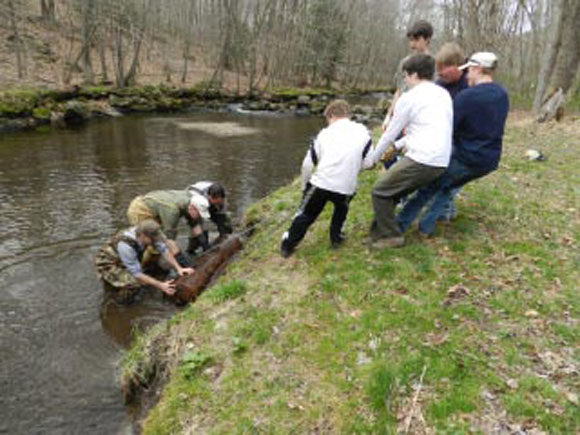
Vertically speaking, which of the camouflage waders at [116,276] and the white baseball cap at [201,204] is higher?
the white baseball cap at [201,204]

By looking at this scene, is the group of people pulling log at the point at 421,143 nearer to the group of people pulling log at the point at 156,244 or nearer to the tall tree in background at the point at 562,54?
the group of people pulling log at the point at 156,244

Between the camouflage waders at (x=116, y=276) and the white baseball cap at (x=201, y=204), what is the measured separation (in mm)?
1247

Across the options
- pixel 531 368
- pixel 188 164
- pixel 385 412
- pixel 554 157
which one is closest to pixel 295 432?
pixel 385 412

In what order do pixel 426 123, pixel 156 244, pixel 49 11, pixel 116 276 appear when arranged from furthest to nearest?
pixel 49 11, pixel 116 276, pixel 156 244, pixel 426 123

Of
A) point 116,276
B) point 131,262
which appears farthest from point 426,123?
point 116,276

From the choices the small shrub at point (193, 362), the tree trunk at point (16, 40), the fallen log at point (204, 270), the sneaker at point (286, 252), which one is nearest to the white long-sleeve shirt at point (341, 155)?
the sneaker at point (286, 252)

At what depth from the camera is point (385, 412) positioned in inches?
145

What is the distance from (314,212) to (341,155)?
894 mm

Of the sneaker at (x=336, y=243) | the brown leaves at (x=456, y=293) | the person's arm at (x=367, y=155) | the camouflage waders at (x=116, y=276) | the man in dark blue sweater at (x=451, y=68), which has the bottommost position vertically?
the camouflage waders at (x=116, y=276)

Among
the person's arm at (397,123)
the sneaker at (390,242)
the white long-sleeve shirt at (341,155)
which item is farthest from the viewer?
the sneaker at (390,242)

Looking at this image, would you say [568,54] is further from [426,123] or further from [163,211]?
[163,211]

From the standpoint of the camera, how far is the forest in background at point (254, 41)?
26000 mm

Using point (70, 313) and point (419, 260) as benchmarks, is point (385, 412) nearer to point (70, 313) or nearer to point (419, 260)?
point (419, 260)

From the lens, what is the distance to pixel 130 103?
2891 cm
